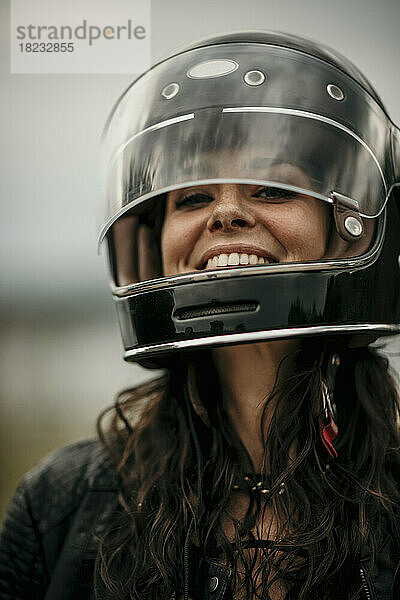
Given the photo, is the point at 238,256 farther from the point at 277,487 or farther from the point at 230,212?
the point at 277,487

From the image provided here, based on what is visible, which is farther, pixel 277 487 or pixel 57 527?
pixel 57 527

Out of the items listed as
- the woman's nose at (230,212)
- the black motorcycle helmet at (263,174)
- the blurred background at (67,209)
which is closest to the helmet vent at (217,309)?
the black motorcycle helmet at (263,174)

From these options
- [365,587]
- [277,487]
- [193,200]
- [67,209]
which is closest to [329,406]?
[277,487]

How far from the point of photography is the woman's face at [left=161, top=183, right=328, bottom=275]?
3.23ft

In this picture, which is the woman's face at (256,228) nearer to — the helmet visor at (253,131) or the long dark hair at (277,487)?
the helmet visor at (253,131)

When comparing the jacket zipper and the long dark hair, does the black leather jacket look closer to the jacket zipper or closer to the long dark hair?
the long dark hair

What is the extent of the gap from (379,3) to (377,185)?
65 cm

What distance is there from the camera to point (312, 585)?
898 millimetres

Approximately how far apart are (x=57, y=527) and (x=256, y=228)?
0.55 metres

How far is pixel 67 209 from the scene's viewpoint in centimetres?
202

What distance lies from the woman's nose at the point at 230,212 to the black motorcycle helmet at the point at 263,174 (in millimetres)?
42

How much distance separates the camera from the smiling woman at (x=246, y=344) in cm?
95

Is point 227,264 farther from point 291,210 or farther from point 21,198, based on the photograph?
point 21,198

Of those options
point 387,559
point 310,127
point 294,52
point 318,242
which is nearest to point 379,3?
point 294,52
